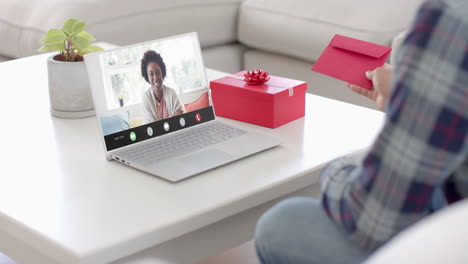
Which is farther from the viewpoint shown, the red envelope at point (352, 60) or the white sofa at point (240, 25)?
the white sofa at point (240, 25)

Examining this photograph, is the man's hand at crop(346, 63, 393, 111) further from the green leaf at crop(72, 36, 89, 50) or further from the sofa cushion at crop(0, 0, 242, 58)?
the sofa cushion at crop(0, 0, 242, 58)

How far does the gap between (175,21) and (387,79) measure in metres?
1.68

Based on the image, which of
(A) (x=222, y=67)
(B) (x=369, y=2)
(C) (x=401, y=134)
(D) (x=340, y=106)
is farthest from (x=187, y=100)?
(A) (x=222, y=67)

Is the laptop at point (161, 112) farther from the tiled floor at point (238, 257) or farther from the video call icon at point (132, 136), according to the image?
the tiled floor at point (238, 257)

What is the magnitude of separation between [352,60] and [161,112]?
38cm

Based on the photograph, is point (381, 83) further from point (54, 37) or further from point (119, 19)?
point (119, 19)

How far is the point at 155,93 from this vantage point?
1240 mm

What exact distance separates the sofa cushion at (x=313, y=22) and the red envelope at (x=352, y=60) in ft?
3.23

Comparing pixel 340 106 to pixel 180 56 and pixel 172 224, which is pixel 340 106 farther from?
pixel 172 224

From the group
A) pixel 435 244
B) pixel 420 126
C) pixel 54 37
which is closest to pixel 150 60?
pixel 54 37

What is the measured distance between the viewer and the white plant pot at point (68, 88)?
1385 millimetres

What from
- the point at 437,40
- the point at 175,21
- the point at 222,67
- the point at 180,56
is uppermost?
the point at 437,40

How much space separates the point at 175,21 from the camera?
263 centimetres

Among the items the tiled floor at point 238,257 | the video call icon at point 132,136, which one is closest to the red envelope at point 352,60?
the video call icon at point 132,136
